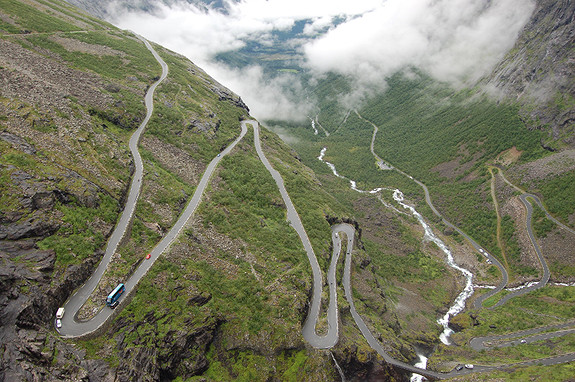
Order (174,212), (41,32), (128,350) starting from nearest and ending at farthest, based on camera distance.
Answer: (128,350) < (174,212) < (41,32)

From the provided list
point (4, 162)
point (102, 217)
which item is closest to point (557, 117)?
point (102, 217)

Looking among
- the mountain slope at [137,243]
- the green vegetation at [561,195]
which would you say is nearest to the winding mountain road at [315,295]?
the mountain slope at [137,243]

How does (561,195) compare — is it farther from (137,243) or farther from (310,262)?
(137,243)

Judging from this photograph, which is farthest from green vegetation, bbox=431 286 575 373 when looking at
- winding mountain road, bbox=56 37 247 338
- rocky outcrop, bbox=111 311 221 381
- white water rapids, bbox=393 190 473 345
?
winding mountain road, bbox=56 37 247 338

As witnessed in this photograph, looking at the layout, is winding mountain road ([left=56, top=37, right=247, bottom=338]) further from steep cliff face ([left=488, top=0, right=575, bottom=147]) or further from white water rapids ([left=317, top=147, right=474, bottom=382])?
steep cliff face ([left=488, top=0, right=575, bottom=147])

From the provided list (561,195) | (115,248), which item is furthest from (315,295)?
(561,195)

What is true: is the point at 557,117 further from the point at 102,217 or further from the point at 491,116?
the point at 102,217

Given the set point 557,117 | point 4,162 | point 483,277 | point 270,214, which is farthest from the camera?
point 557,117
